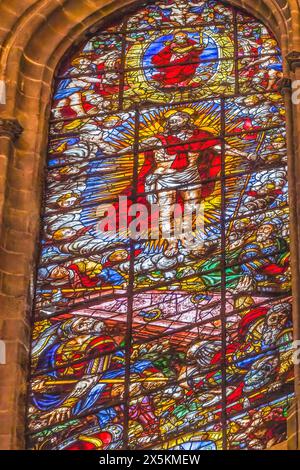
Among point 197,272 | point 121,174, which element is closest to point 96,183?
point 121,174

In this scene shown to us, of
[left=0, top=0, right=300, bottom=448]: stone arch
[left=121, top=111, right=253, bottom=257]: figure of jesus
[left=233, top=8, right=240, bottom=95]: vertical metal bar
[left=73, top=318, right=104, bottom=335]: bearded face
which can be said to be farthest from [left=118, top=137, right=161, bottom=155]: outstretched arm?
[left=73, top=318, right=104, bottom=335]: bearded face

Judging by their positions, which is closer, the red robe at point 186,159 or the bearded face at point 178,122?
the red robe at point 186,159

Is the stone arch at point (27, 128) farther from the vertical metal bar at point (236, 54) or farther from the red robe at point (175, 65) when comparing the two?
the red robe at point (175, 65)

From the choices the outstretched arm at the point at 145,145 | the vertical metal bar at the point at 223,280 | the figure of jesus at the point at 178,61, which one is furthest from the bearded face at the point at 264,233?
the figure of jesus at the point at 178,61

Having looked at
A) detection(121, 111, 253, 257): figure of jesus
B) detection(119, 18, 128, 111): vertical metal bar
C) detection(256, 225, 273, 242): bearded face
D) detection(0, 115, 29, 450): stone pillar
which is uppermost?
detection(119, 18, 128, 111): vertical metal bar

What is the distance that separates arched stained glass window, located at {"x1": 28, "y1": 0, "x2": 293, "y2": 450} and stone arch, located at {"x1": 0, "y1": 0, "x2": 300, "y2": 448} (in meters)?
0.19

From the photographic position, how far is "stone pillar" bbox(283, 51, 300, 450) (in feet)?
69.0

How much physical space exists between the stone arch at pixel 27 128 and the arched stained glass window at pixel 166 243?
7.5 inches

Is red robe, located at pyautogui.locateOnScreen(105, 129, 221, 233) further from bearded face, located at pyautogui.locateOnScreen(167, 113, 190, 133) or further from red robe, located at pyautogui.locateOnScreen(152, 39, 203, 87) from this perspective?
red robe, located at pyautogui.locateOnScreen(152, 39, 203, 87)

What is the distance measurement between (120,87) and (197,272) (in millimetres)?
3081

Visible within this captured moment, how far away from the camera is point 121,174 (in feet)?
80.0

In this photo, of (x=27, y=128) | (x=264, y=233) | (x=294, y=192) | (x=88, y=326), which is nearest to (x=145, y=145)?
(x=27, y=128)

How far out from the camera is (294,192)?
23.2 meters

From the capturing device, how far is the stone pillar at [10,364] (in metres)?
22.0
